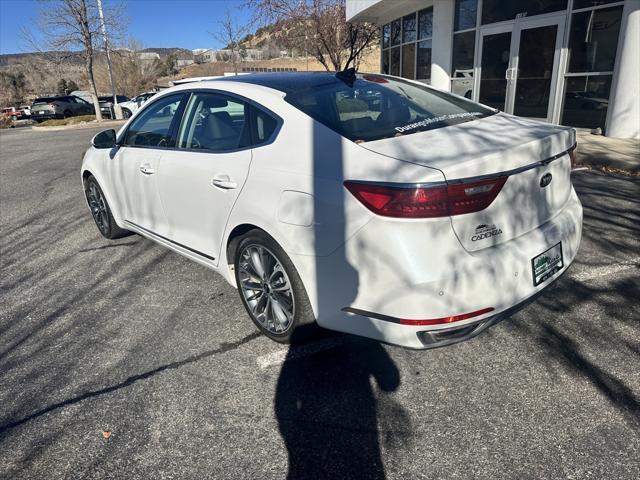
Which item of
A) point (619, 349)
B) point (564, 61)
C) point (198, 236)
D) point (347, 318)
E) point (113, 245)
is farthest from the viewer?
point (564, 61)

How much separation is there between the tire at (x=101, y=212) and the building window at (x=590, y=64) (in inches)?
359

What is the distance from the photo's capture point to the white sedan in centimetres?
225

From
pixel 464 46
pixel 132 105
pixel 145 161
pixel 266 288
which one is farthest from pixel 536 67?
pixel 132 105

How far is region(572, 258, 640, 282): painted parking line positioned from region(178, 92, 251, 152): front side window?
2.78 meters

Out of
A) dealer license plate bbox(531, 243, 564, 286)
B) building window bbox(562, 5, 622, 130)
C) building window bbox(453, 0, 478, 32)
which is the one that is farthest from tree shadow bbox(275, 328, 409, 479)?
building window bbox(453, 0, 478, 32)

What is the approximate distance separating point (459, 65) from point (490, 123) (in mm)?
11962

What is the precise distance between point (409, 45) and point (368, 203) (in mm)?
16934

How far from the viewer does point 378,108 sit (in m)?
3.06

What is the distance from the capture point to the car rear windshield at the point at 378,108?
272cm

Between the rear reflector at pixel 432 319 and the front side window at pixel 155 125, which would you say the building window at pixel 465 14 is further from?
the rear reflector at pixel 432 319

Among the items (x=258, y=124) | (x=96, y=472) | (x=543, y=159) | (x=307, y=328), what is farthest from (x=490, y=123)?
(x=96, y=472)

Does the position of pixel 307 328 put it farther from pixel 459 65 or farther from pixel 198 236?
pixel 459 65

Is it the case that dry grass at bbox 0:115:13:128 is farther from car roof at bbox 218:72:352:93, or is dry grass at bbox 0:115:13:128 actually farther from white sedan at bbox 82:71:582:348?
car roof at bbox 218:72:352:93

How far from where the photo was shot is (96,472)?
2.20 metres
